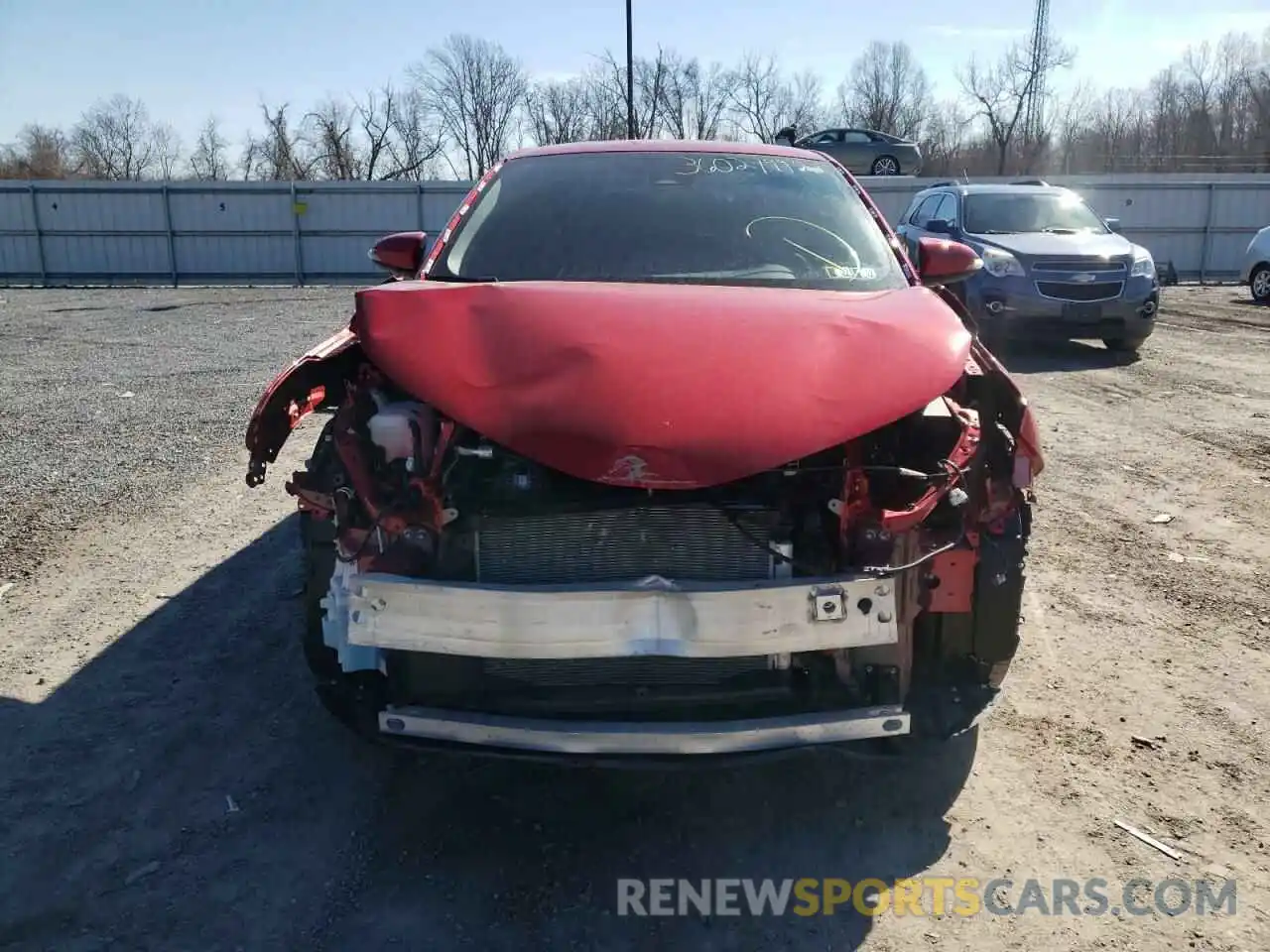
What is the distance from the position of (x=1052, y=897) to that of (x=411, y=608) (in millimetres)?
1680

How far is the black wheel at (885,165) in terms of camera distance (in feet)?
86.8

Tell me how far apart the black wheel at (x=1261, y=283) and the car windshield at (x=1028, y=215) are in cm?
635

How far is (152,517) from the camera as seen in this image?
5.21 metres

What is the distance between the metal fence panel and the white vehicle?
6111 mm

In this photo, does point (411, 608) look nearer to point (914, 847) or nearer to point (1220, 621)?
point (914, 847)

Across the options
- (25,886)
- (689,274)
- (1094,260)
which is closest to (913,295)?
(689,274)

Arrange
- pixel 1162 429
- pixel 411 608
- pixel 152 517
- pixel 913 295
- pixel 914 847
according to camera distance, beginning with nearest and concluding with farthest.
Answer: pixel 411 608 → pixel 914 847 → pixel 913 295 → pixel 152 517 → pixel 1162 429

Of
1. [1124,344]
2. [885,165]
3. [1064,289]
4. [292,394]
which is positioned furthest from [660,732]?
[885,165]

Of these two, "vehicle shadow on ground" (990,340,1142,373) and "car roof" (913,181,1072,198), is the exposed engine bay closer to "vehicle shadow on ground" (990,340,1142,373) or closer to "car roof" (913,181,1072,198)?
"vehicle shadow on ground" (990,340,1142,373)

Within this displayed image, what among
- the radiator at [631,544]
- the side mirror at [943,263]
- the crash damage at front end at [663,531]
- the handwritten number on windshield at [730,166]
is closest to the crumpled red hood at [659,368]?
the crash damage at front end at [663,531]

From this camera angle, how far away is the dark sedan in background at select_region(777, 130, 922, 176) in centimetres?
2628

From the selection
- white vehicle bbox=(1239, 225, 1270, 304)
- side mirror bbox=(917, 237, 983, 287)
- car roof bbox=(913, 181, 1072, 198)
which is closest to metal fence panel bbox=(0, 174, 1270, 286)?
white vehicle bbox=(1239, 225, 1270, 304)

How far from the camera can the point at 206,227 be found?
22.3 meters

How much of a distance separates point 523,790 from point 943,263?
255 cm
